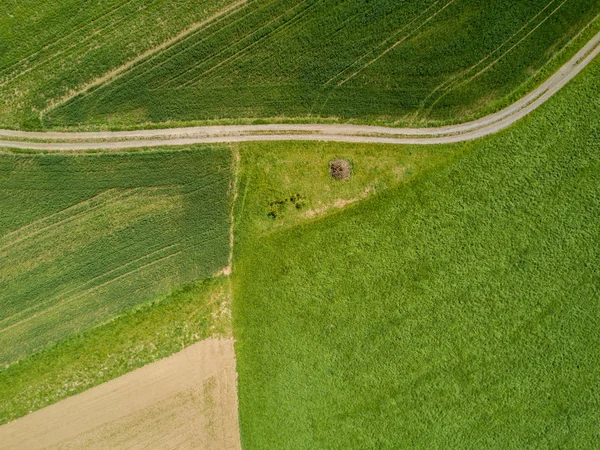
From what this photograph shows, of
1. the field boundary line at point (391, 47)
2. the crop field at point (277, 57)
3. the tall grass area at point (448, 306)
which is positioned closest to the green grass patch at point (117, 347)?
the tall grass area at point (448, 306)

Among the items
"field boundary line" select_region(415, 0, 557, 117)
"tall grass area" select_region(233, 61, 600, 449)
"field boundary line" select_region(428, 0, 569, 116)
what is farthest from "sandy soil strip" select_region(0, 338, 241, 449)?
"field boundary line" select_region(428, 0, 569, 116)

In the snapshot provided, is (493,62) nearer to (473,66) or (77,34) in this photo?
(473,66)

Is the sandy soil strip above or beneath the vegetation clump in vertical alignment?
beneath

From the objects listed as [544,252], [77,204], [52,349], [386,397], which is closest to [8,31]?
[77,204]


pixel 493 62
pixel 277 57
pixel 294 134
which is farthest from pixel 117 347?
pixel 493 62

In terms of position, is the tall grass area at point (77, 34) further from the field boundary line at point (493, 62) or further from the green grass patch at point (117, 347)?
the green grass patch at point (117, 347)

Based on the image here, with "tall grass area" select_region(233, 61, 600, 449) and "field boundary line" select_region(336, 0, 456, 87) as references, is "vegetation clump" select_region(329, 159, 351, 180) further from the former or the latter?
"field boundary line" select_region(336, 0, 456, 87)

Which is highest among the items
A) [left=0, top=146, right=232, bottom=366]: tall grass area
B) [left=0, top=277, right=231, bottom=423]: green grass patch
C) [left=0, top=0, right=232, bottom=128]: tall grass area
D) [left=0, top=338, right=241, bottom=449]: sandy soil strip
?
[left=0, top=0, right=232, bottom=128]: tall grass area
